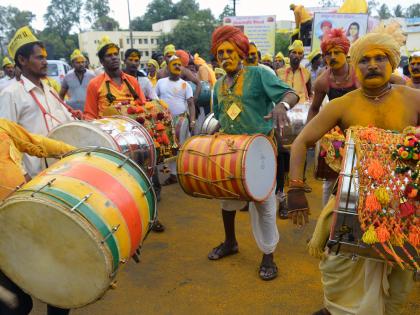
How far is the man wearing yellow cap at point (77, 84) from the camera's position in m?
7.47

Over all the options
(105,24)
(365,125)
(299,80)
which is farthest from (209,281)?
(105,24)

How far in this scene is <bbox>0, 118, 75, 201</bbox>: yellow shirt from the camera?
90.7 inches

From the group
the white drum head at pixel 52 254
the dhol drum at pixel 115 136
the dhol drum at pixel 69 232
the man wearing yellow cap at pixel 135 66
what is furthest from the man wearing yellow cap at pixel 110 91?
the white drum head at pixel 52 254

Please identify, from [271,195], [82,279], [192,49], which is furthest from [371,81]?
[192,49]

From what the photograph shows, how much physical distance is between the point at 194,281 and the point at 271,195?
3.49ft

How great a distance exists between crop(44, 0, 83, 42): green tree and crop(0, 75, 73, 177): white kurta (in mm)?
92779

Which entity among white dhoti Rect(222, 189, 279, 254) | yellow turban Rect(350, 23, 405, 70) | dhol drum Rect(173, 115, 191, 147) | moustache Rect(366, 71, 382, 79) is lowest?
white dhoti Rect(222, 189, 279, 254)

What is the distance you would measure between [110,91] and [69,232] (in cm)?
270

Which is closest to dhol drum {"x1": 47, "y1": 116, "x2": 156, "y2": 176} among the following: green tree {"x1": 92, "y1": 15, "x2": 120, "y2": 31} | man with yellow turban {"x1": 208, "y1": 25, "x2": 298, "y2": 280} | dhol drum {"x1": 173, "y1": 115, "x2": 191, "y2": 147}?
man with yellow turban {"x1": 208, "y1": 25, "x2": 298, "y2": 280}

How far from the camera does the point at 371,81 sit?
2391 millimetres

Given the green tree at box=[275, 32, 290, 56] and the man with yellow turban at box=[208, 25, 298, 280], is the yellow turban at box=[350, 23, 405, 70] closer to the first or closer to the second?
the man with yellow turban at box=[208, 25, 298, 280]

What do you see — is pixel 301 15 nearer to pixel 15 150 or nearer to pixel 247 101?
pixel 247 101

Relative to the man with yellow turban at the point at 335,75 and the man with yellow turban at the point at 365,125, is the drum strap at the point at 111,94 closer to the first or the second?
the man with yellow turban at the point at 335,75

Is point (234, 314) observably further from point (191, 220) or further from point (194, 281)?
point (191, 220)
